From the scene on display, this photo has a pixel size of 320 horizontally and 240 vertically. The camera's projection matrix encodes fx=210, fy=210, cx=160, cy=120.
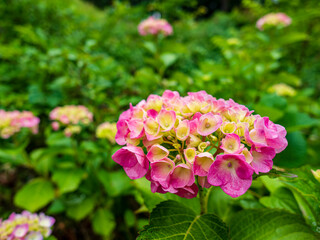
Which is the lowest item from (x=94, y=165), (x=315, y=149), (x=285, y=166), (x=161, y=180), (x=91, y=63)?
(x=94, y=165)

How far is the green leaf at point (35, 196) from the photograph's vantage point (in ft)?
4.84

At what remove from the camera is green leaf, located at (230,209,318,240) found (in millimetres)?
555

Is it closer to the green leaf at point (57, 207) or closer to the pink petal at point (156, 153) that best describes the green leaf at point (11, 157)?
the green leaf at point (57, 207)

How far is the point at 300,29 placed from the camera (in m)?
2.74

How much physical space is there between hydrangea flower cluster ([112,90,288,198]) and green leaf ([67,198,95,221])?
116 centimetres

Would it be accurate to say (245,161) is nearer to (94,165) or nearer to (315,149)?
(94,165)

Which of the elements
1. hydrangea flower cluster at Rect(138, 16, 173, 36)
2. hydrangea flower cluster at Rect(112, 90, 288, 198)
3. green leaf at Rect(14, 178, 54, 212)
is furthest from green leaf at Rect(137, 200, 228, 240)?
hydrangea flower cluster at Rect(138, 16, 173, 36)

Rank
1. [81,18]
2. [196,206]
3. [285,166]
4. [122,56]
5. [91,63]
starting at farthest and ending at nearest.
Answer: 1. [81,18]
2. [122,56]
3. [91,63]
4. [285,166]
5. [196,206]

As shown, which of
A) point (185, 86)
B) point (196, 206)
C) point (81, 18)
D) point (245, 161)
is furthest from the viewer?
point (81, 18)

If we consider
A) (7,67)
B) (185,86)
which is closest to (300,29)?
(185,86)

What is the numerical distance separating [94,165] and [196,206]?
1.08 meters

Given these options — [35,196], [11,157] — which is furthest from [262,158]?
[11,157]

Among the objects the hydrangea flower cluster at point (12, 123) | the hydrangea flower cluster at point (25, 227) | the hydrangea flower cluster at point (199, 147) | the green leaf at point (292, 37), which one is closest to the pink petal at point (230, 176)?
the hydrangea flower cluster at point (199, 147)

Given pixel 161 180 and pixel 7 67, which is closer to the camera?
pixel 161 180
